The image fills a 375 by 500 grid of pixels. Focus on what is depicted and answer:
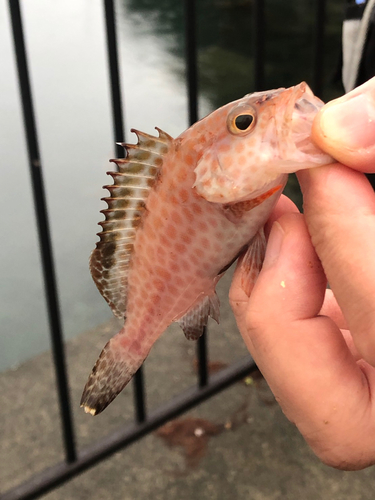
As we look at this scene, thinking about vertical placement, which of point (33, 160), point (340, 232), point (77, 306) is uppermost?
point (340, 232)

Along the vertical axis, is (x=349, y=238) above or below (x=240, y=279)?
above

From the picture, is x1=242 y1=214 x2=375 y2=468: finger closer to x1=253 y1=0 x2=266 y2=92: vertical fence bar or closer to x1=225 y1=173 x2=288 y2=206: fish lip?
x1=225 y1=173 x2=288 y2=206: fish lip

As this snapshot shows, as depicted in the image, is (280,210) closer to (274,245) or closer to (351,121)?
(274,245)

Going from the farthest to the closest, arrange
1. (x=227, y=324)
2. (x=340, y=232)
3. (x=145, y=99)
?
(x=145, y=99) → (x=227, y=324) → (x=340, y=232)

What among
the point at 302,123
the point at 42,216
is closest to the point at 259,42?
the point at 42,216

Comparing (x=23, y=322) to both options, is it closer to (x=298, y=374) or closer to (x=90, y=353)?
(x=90, y=353)

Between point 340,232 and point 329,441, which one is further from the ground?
point 340,232

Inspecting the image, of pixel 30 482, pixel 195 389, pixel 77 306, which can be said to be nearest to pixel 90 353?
pixel 77 306

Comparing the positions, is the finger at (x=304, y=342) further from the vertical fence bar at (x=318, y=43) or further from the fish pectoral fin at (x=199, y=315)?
the vertical fence bar at (x=318, y=43)
